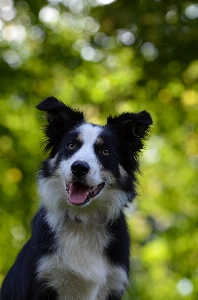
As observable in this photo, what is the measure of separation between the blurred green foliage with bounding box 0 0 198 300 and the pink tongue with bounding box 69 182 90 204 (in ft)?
20.8

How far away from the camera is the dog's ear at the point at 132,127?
6109 mm

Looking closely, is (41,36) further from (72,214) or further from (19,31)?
(72,214)

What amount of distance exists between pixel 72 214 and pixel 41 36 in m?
7.56

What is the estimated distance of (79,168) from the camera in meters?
5.48

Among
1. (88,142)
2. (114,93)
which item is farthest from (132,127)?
(114,93)

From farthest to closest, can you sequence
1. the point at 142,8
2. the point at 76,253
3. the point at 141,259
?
the point at 141,259 → the point at 142,8 → the point at 76,253

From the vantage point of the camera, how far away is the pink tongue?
18.5ft

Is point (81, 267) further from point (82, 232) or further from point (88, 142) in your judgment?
point (88, 142)

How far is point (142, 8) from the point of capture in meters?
11.5

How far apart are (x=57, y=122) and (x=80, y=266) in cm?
141

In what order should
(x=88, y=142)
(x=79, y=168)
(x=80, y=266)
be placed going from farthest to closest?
(x=88, y=142) → (x=80, y=266) → (x=79, y=168)

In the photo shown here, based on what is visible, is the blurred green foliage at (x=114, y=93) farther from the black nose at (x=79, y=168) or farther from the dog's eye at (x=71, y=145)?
the black nose at (x=79, y=168)

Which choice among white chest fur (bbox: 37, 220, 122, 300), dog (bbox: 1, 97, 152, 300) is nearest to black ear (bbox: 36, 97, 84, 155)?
dog (bbox: 1, 97, 152, 300)

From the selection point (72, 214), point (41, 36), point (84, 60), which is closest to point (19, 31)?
point (41, 36)
